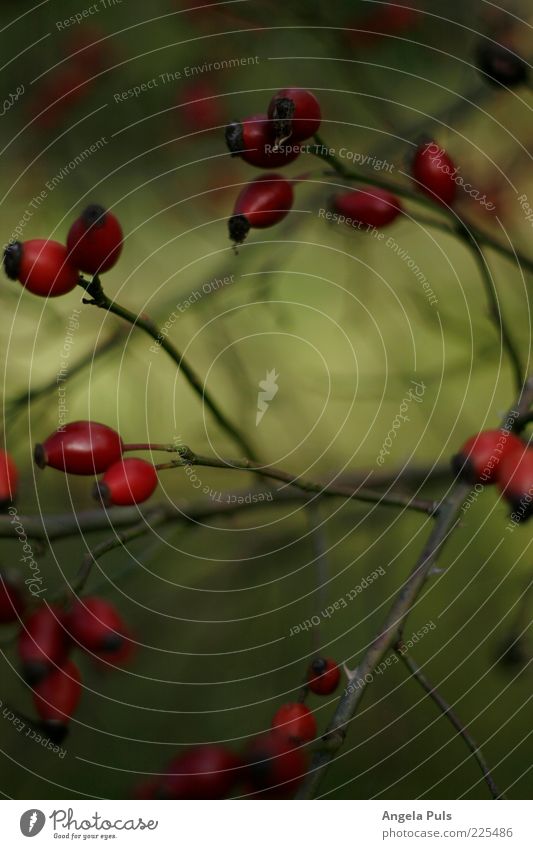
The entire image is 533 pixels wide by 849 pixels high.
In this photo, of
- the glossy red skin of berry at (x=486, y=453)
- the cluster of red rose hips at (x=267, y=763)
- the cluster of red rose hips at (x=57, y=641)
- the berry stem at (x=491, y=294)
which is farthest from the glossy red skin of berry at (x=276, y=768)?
the berry stem at (x=491, y=294)

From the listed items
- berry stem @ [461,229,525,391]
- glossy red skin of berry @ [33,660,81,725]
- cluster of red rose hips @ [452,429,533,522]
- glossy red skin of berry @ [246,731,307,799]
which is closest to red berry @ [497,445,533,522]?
cluster of red rose hips @ [452,429,533,522]

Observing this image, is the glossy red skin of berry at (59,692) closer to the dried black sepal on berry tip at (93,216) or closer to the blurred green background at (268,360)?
the blurred green background at (268,360)

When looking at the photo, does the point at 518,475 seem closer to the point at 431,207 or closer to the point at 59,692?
the point at 431,207

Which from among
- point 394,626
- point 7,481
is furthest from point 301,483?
point 7,481

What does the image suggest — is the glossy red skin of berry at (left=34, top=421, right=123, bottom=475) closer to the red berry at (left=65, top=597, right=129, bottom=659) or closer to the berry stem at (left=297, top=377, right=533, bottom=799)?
the red berry at (left=65, top=597, right=129, bottom=659)
